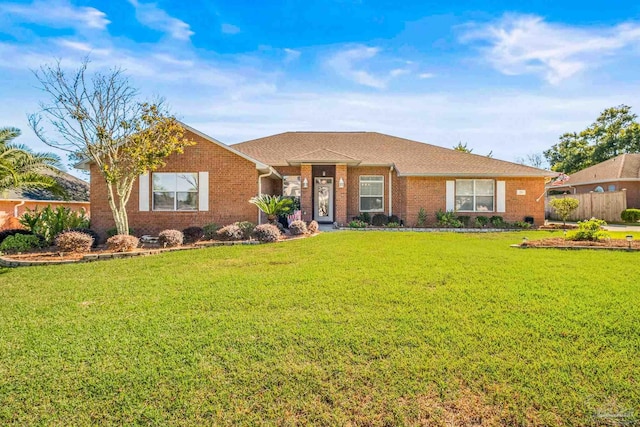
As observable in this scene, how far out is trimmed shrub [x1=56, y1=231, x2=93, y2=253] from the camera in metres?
9.88

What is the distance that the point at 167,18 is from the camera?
9.80 meters

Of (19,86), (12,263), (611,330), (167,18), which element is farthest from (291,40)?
(611,330)

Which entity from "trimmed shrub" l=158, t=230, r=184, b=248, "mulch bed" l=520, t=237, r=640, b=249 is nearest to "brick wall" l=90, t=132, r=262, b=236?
"trimmed shrub" l=158, t=230, r=184, b=248

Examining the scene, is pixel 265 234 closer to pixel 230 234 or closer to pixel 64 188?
pixel 230 234

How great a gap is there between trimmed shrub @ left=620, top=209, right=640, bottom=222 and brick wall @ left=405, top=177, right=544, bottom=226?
7.59 metres

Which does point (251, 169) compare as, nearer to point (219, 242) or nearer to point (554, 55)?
point (219, 242)

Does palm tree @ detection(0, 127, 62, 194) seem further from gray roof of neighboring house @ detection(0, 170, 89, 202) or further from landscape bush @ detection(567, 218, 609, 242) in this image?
landscape bush @ detection(567, 218, 609, 242)

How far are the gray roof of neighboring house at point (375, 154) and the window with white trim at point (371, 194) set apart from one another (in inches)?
35.5

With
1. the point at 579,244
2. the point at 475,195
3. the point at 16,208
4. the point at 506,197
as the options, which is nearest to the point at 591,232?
the point at 579,244

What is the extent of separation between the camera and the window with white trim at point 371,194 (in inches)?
706

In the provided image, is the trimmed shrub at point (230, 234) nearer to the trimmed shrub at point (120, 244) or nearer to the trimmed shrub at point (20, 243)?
the trimmed shrub at point (120, 244)

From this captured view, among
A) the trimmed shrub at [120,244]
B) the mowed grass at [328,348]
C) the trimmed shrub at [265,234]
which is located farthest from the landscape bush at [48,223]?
the trimmed shrub at [265,234]

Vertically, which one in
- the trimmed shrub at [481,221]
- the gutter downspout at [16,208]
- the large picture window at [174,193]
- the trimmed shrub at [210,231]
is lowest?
the trimmed shrub at [210,231]

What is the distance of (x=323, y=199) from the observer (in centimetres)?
1803
